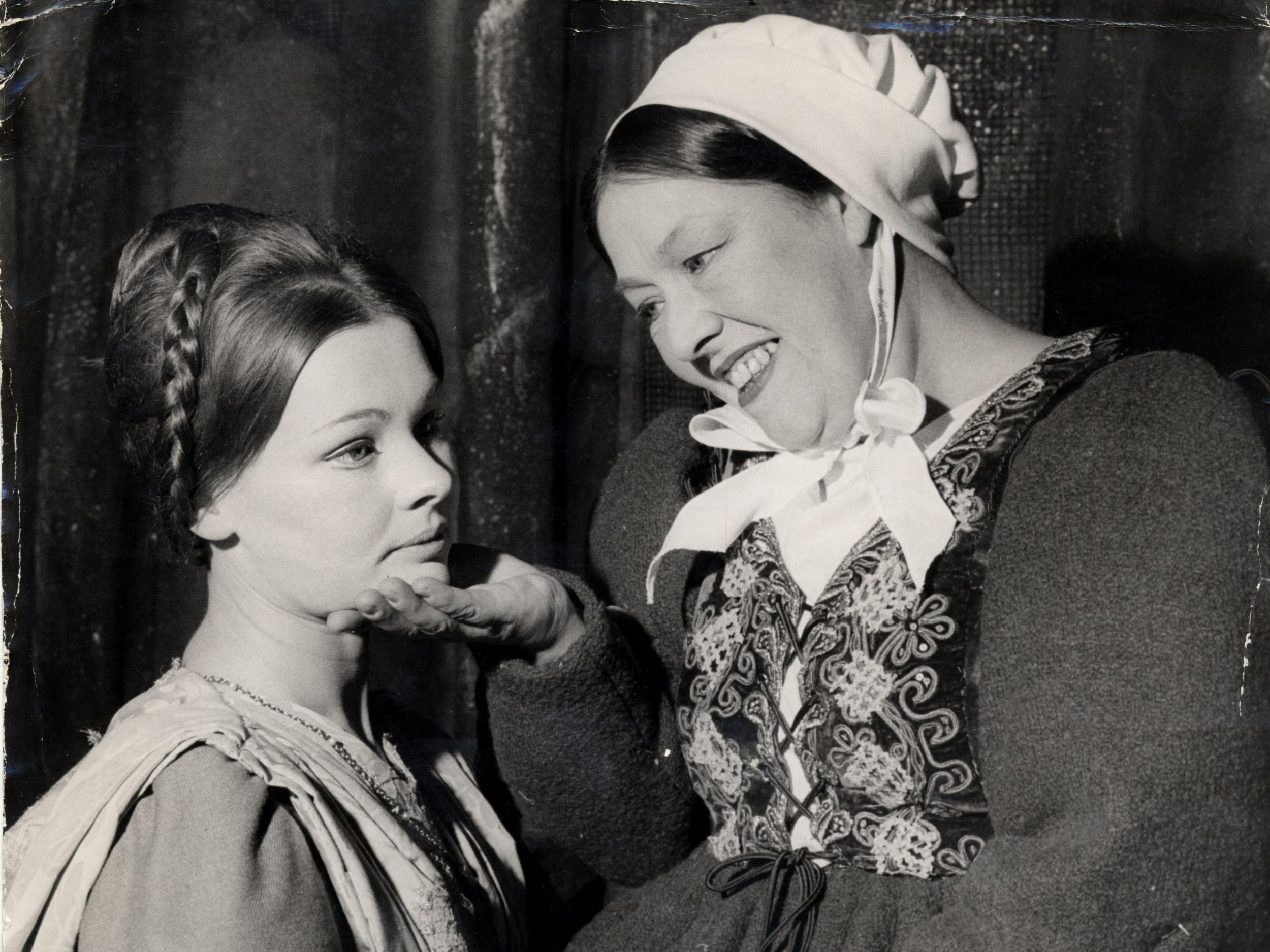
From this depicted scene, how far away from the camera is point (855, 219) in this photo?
4.25ft

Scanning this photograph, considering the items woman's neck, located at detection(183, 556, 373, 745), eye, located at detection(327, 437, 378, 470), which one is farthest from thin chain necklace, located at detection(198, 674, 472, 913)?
eye, located at detection(327, 437, 378, 470)

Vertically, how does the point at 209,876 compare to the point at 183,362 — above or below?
below

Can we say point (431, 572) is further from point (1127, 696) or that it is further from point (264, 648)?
point (1127, 696)

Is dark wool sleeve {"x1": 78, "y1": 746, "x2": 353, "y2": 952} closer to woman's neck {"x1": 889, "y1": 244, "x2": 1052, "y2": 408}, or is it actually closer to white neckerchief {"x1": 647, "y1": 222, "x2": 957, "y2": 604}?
white neckerchief {"x1": 647, "y1": 222, "x2": 957, "y2": 604}

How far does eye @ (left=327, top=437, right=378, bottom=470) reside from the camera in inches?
46.6

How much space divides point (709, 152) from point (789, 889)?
0.70 m

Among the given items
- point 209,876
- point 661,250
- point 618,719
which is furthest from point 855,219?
point 209,876

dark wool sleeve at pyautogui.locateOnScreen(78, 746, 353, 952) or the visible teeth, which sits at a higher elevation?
the visible teeth

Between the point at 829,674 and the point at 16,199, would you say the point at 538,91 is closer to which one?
the point at 16,199

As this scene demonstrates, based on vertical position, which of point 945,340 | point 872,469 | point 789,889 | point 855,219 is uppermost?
point 855,219

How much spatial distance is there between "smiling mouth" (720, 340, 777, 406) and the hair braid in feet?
1.64

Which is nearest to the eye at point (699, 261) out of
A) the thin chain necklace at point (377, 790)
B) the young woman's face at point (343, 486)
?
the young woman's face at point (343, 486)

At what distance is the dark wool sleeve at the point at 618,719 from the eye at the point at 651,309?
213 mm

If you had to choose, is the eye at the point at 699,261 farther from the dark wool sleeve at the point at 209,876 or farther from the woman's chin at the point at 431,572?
the dark wool sleeve at the point at 209,876
